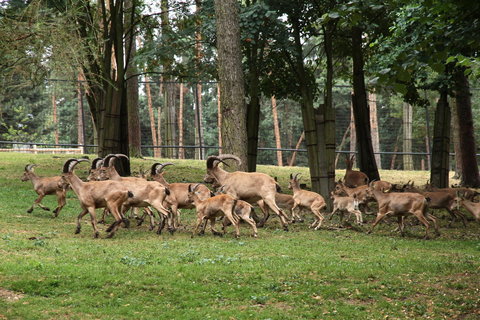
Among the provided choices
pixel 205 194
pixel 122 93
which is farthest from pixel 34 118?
pixel 205 194

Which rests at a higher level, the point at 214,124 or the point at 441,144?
the point at 214,124

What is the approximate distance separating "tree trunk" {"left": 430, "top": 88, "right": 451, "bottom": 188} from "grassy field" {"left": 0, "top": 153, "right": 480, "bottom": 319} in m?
8.17

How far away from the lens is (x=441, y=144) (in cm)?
2275

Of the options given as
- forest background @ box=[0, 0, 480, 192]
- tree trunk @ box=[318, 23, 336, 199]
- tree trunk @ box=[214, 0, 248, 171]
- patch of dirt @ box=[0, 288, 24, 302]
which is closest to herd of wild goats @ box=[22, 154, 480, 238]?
tree trunk @ box=[318, 23, 336, 199]

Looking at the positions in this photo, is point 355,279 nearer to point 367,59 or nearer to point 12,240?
Result: point 12,240

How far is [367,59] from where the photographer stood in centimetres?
2752

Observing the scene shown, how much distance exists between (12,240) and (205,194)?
4409 mm

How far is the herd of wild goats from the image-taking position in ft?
47.0

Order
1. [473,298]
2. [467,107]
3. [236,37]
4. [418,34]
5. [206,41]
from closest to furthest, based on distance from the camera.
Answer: [473,298] → [418,34] → [236,37] → [206,41] → [467,107]

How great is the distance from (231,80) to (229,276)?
8467mm

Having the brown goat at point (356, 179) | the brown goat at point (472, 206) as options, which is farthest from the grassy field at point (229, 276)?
the brown goat at point (356, 179)

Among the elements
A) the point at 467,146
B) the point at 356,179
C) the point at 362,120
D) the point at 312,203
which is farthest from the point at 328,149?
the point at 467,146

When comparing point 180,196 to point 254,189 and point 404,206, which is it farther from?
point 404,206

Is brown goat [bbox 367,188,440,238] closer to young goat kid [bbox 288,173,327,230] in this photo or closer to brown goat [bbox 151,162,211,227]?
young goat kid [bbox 288,173,327,230]
